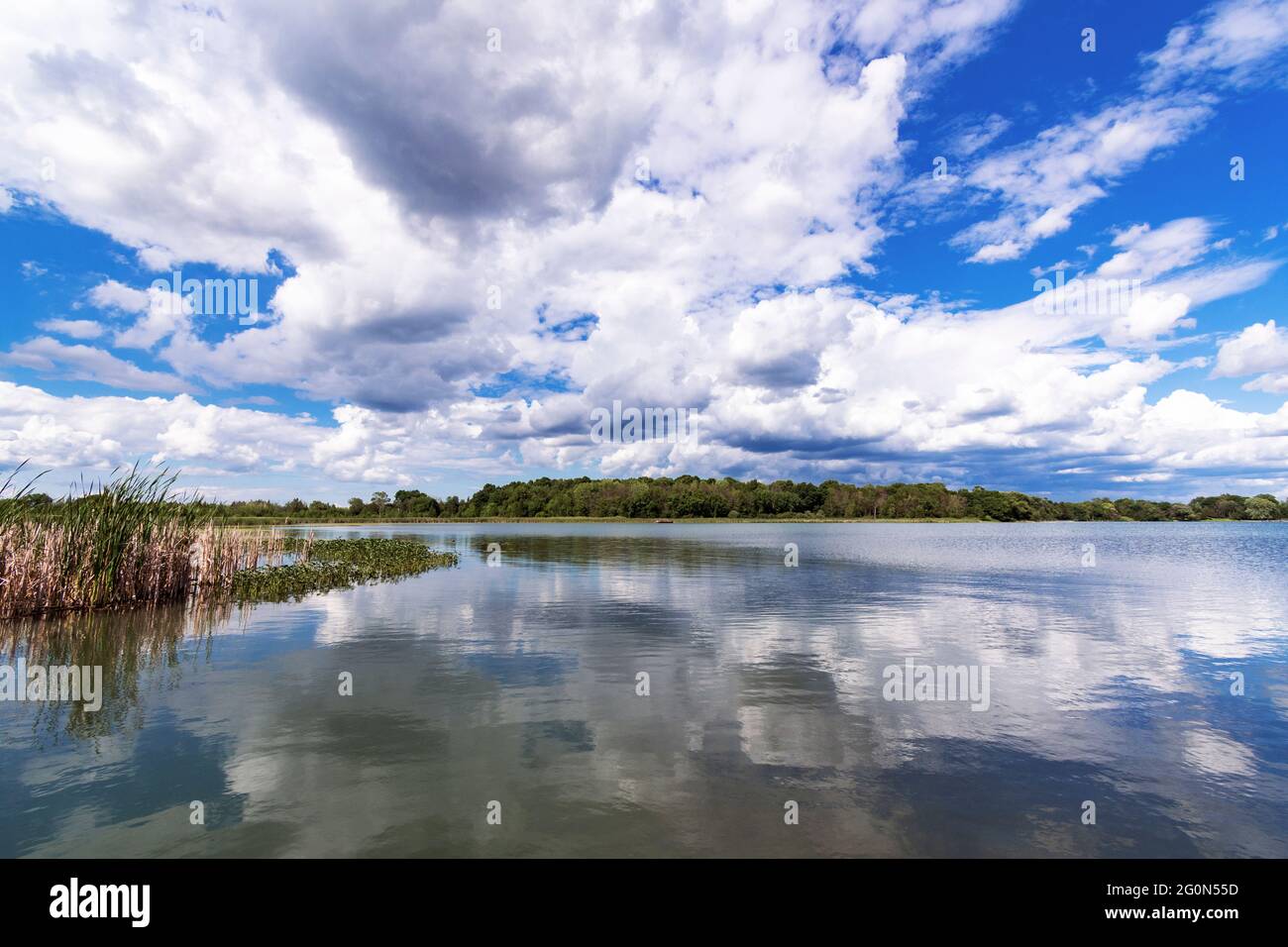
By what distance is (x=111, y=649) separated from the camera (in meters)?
19.9

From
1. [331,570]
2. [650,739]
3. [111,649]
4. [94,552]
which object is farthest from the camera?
[331,570]

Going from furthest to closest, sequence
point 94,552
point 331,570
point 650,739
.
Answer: point 331,570 < point 94,552 < point 650,739

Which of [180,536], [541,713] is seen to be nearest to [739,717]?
[541,713]

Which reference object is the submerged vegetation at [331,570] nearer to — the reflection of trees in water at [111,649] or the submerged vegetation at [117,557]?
the submerged vegetation at [117,557]

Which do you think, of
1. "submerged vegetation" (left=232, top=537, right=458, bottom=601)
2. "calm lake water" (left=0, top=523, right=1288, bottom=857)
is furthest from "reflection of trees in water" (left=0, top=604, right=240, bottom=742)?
"submerged vegetation" (left=232, top=537, right=458, bottom=601)

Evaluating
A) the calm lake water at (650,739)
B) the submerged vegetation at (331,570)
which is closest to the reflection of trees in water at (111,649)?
the calm lake water at (650,739)

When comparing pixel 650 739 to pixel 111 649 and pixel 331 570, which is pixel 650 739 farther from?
pixel 331 570

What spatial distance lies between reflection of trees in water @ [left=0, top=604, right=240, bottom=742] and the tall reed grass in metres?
0.81

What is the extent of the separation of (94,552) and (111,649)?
27.1 feet

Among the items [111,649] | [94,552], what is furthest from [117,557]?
[111,649]

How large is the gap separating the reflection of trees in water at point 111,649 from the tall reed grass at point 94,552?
32.1 inches

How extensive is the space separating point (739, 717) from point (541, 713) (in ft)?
14.6

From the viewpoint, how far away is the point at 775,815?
29.9ft

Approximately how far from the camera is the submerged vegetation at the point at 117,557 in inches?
934
